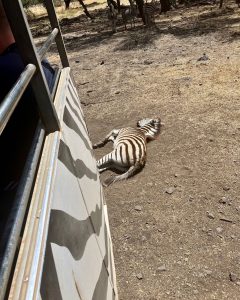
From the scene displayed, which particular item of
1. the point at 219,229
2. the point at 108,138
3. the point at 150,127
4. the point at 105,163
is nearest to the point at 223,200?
the point at 219,229

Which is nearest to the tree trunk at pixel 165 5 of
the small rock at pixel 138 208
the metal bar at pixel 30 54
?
the small rock at pixel 138 208

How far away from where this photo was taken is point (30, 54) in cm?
181

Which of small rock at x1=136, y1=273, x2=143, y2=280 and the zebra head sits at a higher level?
small rock at x1=136, y1=273, x2=143, y2=280

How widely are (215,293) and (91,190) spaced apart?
4.07 ft

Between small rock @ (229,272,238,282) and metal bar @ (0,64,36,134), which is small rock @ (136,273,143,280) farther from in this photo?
metal bar @ (0,64,36,134)

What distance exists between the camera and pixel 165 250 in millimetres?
3664

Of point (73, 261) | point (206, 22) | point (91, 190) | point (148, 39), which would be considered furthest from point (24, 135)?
point (206, 22)

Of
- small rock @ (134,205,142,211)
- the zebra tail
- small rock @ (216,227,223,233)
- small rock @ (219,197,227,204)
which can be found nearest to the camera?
small rock @ (216,227,223,233)

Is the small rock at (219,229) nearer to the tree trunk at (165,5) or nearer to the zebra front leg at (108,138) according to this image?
the zebra front leg at (108,138)

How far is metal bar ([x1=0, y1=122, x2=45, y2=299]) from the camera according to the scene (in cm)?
108

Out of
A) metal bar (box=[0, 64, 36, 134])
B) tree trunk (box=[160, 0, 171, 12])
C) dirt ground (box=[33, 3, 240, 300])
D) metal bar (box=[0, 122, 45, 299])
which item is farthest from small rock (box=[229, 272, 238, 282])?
tree trunk (box=[160, 0, 171, 12])

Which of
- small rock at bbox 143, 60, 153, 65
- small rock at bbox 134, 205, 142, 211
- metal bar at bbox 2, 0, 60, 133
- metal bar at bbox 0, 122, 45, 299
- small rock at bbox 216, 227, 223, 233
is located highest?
metal bar at bbox 2, 0, 60, 133

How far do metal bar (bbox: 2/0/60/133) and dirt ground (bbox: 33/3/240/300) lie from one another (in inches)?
71.0

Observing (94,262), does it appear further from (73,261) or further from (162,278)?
(162,278)
